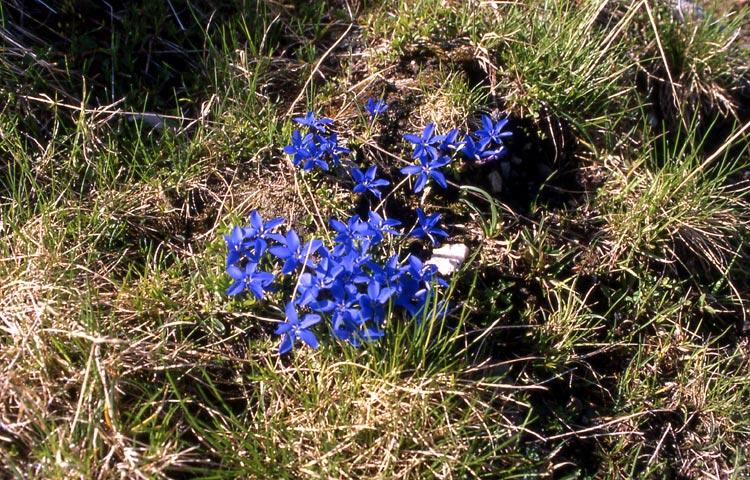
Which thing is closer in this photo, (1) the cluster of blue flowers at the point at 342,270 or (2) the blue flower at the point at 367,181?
(1) the cluster of blue flowers at the point at 342,270

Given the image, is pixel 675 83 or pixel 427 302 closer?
pixel 427 302

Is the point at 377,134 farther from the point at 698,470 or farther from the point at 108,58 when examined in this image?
the point at 698,470

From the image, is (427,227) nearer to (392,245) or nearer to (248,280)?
(392,245)

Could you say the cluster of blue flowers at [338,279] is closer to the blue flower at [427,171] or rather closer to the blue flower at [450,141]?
the blue flower at [427,171]

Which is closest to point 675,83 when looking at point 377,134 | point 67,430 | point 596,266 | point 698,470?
point 596,266

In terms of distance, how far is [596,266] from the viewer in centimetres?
279

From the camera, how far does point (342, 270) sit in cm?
225

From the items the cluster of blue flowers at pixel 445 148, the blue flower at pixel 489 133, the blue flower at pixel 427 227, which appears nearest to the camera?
the blue flower at pixel 427 227

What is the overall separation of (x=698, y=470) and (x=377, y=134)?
5.55 ft

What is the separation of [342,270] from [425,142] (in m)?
0.69

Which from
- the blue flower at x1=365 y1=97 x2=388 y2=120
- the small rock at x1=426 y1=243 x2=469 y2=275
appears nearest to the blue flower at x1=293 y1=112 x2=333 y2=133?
the blue flower at x1=365 y1=97 x2=388 y2=120

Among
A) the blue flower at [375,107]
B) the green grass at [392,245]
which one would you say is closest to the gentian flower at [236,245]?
the green grass at [392,245]

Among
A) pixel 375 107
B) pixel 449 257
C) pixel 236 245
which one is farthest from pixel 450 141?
pixel 236 245

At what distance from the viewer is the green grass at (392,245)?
2.18 metres
